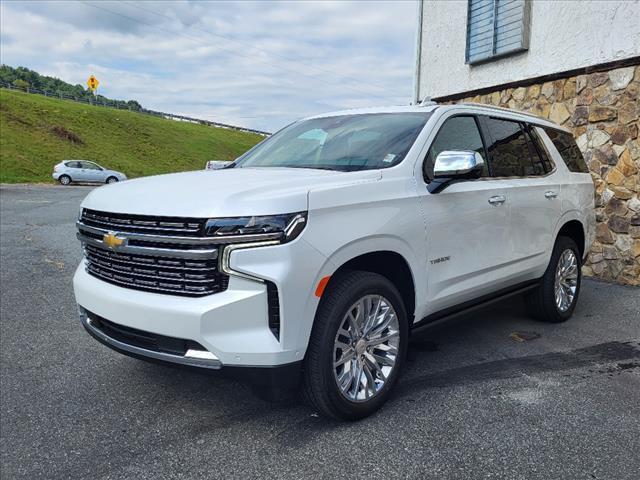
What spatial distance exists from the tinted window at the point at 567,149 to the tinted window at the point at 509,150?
21.4 inches

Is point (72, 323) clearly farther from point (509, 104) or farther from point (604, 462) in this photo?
point (509, 104)

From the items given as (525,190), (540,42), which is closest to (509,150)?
(525,190)

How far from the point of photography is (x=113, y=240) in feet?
10.0

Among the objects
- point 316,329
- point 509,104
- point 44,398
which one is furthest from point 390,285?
point 509,104

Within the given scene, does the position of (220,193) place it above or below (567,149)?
below

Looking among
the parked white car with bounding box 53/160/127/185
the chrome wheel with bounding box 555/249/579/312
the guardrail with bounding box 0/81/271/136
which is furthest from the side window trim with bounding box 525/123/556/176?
the guardrail with bounding box 0/81/271/136

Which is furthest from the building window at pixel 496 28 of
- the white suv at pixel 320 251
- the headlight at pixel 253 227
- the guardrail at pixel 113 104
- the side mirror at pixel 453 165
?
the guardrail at pixel 113 104

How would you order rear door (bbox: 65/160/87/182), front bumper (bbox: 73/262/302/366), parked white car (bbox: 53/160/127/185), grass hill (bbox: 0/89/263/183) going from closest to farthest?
front bumper (bbox: 73/262/302/366)
parked white car (bbox: 53/160/127/185)
rear door (bbox: 65/160/87/182)
grass hill (bbox: 0/89/263/183)

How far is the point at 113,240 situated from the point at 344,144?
5.83 ft

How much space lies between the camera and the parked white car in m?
30.9

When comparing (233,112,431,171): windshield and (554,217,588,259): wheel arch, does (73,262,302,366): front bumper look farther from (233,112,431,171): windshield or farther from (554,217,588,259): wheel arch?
(554,217,588,259): wheel arch

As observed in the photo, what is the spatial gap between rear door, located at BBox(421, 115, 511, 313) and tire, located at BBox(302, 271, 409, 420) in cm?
46

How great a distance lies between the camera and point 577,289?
223 inches

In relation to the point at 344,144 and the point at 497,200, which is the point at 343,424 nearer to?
the point at 344,144
